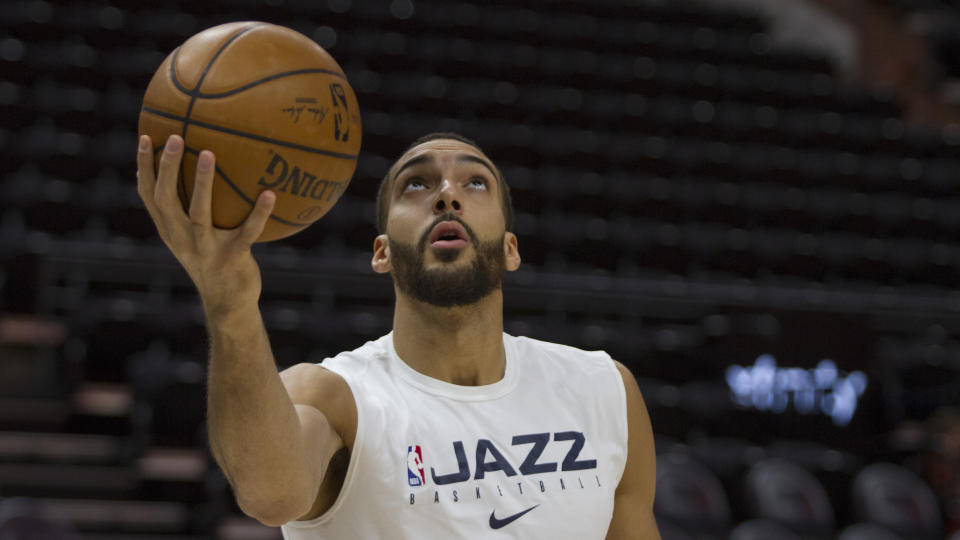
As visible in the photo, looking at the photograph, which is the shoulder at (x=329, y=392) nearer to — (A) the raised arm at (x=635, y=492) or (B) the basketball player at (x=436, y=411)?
(B) the basketball player at (x=436, y=411)

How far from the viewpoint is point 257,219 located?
55.2 inches

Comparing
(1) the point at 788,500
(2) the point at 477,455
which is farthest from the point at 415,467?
(1) the point at 788,500

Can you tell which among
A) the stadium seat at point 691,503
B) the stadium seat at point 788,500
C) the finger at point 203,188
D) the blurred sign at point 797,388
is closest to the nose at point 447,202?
the finger at point 203,188

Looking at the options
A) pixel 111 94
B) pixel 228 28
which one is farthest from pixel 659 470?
pixel 111 94

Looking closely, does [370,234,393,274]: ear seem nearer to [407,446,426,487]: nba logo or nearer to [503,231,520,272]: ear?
[503,231,520,272]: ear

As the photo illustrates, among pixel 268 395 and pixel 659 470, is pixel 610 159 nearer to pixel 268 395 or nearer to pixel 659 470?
pixel 659 470

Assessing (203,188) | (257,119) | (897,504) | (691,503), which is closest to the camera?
(203,188)

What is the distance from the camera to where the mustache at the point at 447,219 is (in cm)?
190

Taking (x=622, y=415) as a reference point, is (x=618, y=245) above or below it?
below

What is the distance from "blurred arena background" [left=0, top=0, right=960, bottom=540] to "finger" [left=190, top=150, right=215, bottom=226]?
6.22 ft

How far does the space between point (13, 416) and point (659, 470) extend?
2863mm

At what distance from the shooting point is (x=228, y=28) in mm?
1613

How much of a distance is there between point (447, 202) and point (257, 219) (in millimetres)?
575

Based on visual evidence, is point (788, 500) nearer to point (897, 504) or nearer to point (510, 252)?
point (897, 504)
